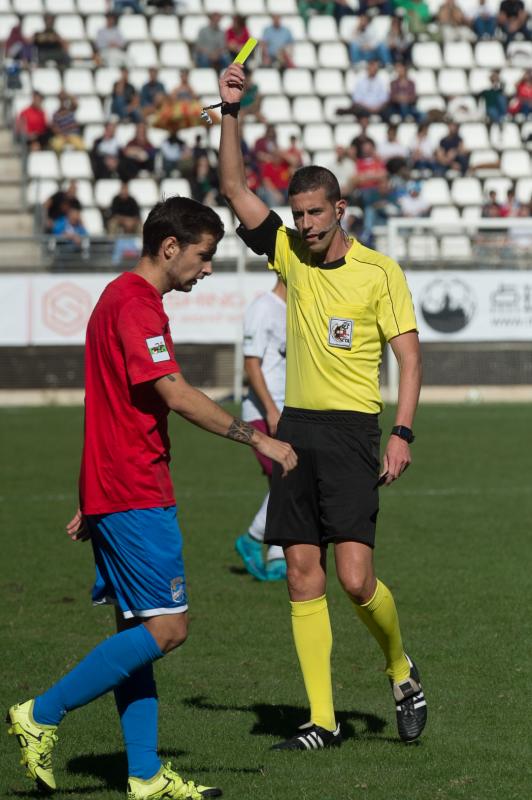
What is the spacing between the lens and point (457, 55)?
31266 mm

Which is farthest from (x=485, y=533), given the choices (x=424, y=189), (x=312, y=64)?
(x=312, y=64)

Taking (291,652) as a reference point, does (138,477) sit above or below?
above

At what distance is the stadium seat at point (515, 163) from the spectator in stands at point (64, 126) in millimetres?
8460

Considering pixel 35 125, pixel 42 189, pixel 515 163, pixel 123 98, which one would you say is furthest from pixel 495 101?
pixel 42 189

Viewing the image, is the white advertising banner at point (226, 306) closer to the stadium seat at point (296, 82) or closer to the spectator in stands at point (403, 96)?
the spectator in stands at point (403, 96)

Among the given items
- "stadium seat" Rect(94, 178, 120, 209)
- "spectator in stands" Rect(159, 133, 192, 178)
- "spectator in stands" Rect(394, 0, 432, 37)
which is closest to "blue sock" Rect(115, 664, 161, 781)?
"stadium seat" Rect(94, 178, 120, 209)

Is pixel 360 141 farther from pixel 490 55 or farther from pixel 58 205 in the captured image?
pixel 490 55

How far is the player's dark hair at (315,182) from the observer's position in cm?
555

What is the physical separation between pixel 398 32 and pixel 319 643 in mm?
26533

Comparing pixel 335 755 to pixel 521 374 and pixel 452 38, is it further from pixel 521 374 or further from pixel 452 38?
pixel 452 38

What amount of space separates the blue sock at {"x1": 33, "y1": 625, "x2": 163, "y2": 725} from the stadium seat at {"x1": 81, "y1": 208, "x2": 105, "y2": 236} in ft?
66.8

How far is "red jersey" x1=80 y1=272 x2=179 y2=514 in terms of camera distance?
15.6 feet

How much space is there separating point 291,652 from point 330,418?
1974mm

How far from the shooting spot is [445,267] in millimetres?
22391
